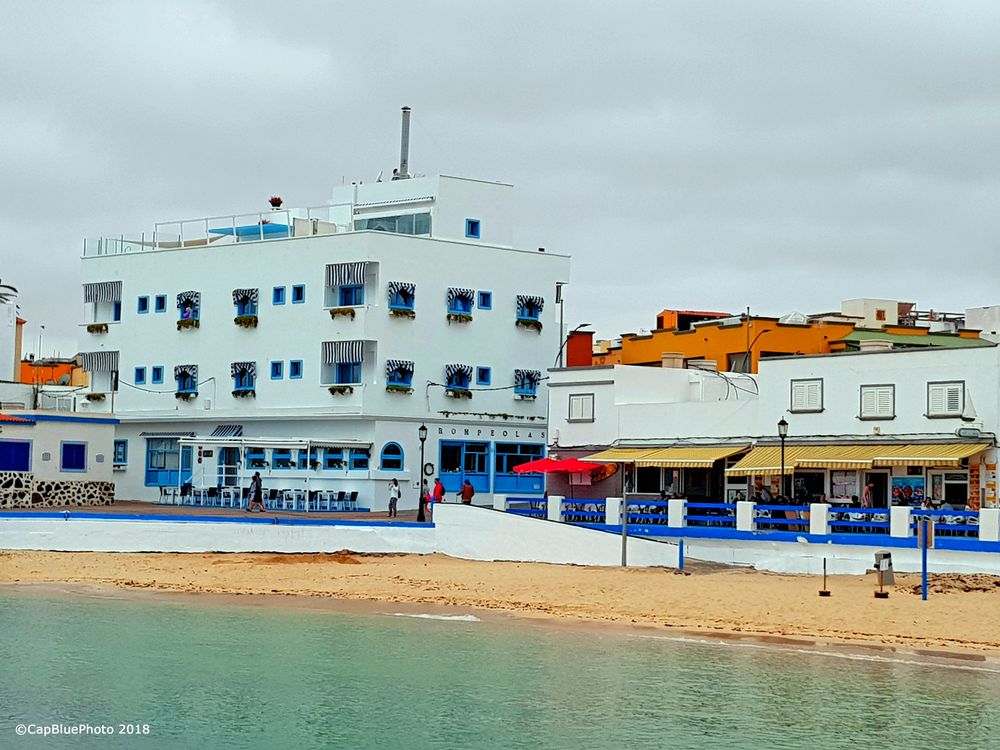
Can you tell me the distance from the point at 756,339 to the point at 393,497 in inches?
623

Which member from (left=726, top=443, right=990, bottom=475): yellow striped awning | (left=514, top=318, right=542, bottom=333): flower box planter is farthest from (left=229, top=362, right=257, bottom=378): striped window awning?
(left=726, top=443, right=990, bottom=475): yellow striped awning

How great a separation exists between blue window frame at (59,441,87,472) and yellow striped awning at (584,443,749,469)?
56.9ft

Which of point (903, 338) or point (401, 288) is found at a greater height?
point (401, 288)

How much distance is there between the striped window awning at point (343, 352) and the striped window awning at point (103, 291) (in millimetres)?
11880

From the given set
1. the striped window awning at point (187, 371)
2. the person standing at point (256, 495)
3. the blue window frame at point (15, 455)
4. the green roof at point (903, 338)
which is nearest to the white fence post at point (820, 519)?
the green roof at point (903, 338)

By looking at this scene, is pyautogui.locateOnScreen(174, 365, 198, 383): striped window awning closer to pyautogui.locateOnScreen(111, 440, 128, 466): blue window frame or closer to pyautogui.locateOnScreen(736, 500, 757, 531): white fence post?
pyautogui.locateOnScreen(111, 440, 128, 466): blue window frame

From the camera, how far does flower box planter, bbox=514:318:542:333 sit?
2473 inches

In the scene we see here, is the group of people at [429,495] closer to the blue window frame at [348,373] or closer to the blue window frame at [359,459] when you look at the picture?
the blue window frame at [359,459]

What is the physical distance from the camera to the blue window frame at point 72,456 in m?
54.2

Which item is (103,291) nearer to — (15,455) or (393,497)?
(15,455)

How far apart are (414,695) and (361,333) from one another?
33.7 m

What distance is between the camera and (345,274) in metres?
59.6

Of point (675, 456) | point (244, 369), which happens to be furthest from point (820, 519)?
point (244, 369)

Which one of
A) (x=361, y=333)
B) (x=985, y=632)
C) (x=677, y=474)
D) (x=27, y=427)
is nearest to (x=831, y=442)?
(x=677, y=474)
